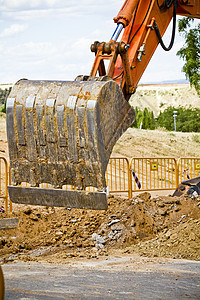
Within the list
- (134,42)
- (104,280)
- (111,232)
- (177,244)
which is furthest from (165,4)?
(111,232)

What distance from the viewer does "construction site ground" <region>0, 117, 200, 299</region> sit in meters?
8.25

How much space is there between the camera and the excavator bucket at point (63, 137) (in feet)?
17.1

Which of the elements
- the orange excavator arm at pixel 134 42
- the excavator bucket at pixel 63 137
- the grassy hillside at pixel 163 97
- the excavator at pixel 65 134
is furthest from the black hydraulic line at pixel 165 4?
the grassy hillside at pixel 163 97

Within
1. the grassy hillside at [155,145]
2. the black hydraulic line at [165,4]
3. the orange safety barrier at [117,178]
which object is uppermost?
the black hydraulic line at [165,4]

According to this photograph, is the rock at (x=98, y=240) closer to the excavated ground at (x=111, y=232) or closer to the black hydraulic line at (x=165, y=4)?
the excavated ground at (x=111, y=232)

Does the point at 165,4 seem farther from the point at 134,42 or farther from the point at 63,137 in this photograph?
the point at 63,137

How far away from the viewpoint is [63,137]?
5375mm

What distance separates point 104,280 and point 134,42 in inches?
138

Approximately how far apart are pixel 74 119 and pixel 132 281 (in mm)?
2421

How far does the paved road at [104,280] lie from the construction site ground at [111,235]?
126 mm

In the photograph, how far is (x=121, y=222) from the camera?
32.1 ft

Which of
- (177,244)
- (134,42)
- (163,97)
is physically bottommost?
(177,244)

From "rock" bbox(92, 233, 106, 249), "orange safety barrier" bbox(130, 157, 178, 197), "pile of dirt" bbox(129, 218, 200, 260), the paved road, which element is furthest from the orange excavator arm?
"orange safety barrier" bbox(130, 157, 178, 197)

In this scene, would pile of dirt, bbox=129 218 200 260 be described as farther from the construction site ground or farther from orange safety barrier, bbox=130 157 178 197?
orange safety barrier, bbox=130 157 178 197
